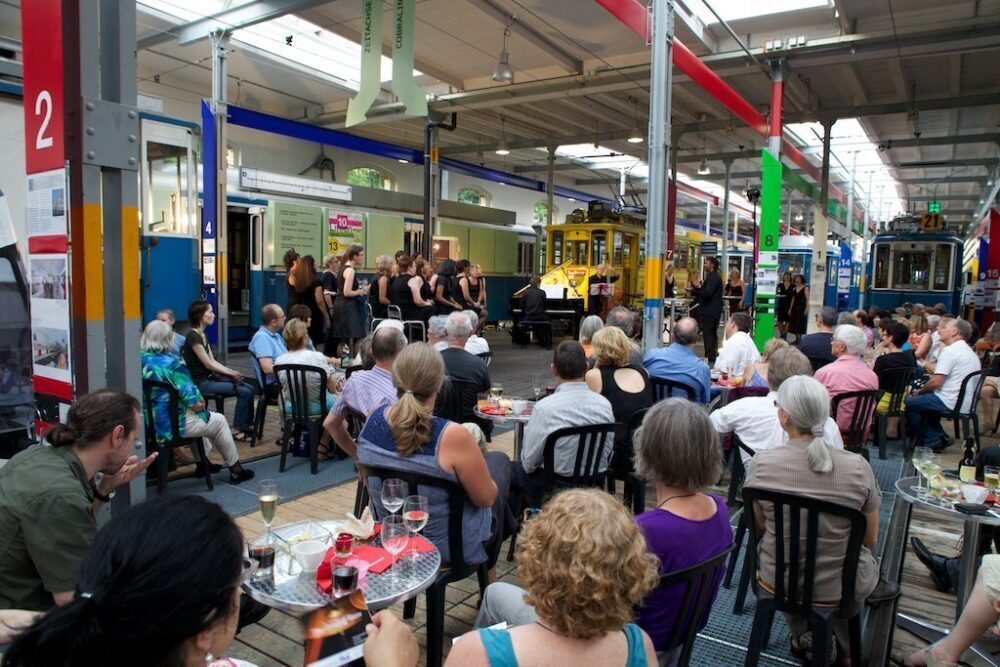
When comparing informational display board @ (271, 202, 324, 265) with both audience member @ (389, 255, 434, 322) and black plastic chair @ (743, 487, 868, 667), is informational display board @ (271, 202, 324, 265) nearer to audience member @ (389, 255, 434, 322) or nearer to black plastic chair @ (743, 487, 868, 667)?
audience member @ (389, 255, 434, 322)

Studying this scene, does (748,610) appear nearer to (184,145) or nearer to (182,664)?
(182,664)

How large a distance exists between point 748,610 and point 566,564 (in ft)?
7.58

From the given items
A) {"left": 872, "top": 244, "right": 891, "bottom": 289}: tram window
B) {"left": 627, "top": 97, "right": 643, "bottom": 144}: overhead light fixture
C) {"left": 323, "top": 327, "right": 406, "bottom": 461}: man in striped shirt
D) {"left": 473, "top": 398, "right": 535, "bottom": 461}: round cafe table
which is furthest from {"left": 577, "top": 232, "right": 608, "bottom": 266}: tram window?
{"left": 323, "top": 327, "right": 406, "bottom": 461}: man in striped shirt

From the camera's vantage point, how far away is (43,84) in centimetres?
268

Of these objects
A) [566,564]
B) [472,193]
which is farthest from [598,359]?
[472,193]

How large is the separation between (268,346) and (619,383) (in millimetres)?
3129

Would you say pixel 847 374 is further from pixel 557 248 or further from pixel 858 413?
pixel 557 248

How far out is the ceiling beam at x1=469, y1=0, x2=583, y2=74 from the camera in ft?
31.2

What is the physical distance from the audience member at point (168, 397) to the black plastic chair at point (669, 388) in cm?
300

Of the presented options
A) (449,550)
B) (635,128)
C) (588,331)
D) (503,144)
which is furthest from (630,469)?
(635,128)

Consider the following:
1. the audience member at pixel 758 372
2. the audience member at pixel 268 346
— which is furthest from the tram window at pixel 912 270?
the audience member at pixel 268 346

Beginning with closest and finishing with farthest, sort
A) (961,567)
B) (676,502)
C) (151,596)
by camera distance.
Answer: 1. (151,596)
2. (676,502)
3. (961,567)

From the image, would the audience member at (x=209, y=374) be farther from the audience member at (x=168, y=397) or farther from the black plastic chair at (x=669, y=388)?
the black plastic chair at (x=669, y=388)

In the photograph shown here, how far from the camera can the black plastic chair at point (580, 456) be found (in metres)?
3.35
